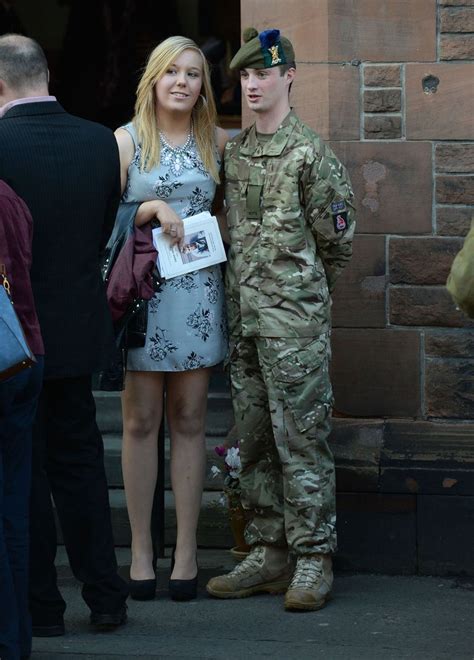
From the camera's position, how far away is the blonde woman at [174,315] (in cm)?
575

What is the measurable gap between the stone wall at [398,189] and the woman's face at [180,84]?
2.73 feet

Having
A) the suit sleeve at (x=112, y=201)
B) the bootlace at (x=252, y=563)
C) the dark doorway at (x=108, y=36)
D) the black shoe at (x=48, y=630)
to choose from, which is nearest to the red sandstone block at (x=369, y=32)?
the suit sleeve at (x=112, y=201)

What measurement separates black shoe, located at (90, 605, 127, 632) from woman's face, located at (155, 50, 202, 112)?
1895 mm

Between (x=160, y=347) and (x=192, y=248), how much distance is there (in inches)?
15.7

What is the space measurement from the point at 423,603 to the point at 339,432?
2.95ft

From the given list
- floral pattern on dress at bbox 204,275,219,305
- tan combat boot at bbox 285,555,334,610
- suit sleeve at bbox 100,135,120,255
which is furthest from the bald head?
tan combat boot at bbox 285,555,334,610

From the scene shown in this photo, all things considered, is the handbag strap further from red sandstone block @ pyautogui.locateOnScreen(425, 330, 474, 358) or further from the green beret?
red sandstone block @ pyautogui.locateOnScreen(425, 330, 474, 358)

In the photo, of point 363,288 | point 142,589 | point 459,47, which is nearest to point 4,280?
point 142,589

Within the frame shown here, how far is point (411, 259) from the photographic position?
21.2 feet

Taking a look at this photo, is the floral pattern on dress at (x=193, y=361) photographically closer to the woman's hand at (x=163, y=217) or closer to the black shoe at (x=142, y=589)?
the woman's hand at (x=163, y=217)

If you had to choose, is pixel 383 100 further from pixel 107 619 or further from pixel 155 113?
pixel 107 619

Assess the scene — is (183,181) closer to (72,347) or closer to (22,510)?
(72,347)

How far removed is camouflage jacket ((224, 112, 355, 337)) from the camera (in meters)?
5.68

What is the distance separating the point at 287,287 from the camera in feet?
18.7
